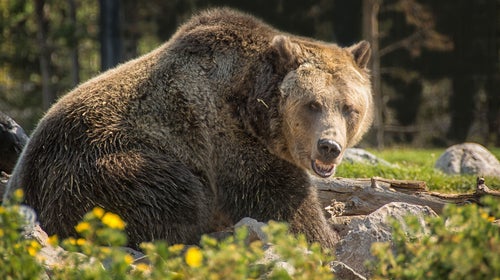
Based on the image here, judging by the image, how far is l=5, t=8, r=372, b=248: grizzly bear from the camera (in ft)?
17.8

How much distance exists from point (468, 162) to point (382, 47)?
9.88 metres

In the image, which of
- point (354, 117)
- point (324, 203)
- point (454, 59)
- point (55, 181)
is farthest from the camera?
point (454, 59)

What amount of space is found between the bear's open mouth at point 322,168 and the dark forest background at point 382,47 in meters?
11.5

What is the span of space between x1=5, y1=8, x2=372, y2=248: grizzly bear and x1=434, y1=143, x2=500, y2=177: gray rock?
3.89 metres

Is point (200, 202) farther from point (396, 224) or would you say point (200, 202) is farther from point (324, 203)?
point (396, 224)

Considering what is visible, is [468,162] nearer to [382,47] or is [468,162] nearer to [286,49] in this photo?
[286,49]

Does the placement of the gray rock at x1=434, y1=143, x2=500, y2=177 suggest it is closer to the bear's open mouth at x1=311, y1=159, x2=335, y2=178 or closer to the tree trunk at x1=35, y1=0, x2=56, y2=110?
the bear's open mouth at x1=311, y1=159, x2=335, y2=178

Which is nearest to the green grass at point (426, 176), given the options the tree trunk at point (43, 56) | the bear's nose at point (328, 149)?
the bear's nose at point (328, 149)

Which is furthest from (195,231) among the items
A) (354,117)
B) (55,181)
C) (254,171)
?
(354,117)

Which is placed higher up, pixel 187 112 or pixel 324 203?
pixel 187 112

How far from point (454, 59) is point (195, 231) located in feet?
44.6

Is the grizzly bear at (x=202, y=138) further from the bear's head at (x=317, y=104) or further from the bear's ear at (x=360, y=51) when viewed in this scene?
the bear's ear at (x=360, y=51)

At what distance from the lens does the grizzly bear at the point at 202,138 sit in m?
5.41

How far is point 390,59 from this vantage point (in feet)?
62.2
